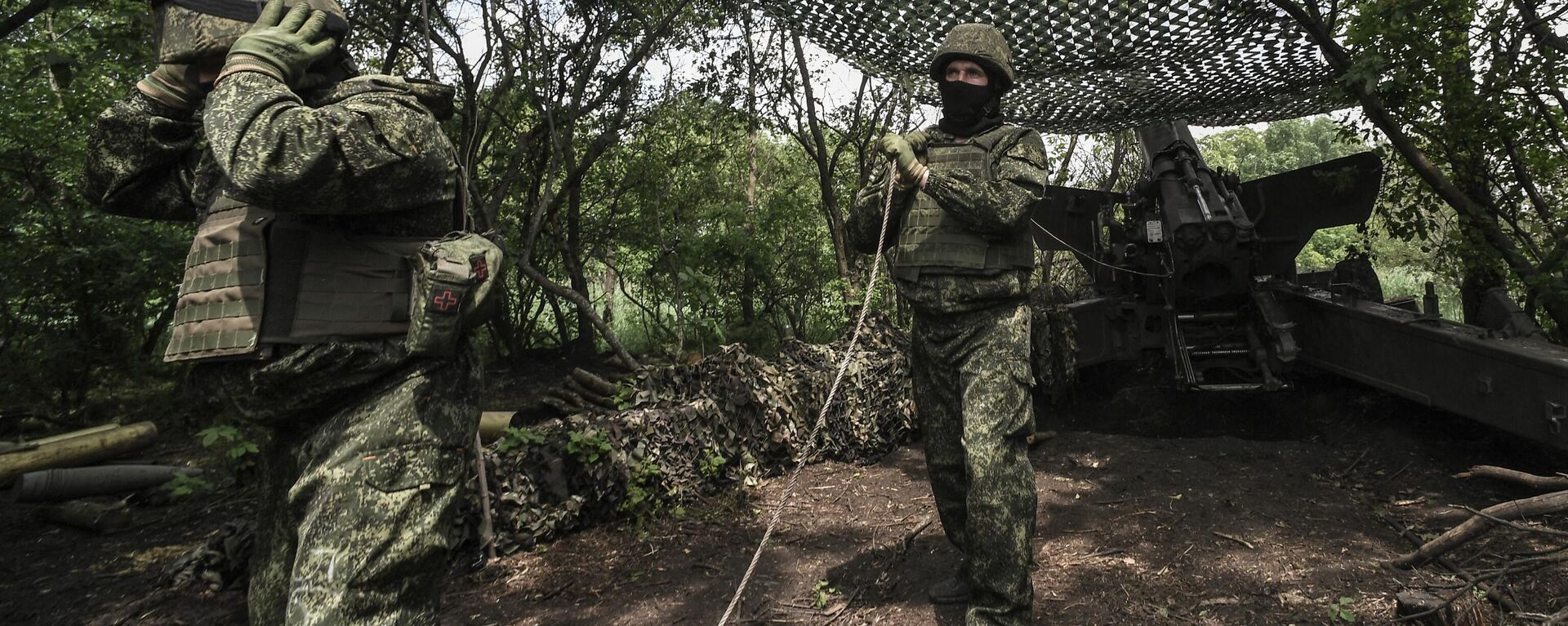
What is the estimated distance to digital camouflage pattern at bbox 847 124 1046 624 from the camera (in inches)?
115

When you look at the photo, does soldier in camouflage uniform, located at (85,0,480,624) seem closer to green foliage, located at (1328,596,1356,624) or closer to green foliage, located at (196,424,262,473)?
green foliage, located at (196,424,262,473)

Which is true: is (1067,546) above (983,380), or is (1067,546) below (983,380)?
below

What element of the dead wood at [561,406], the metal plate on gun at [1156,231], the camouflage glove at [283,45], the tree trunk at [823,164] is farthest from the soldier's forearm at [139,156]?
the tree trunk at [823,164]

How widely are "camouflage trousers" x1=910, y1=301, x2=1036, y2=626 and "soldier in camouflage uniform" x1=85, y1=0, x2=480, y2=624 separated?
1.71m

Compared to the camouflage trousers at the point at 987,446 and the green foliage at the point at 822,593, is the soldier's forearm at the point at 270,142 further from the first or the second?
the green foliage at the point at 822,593

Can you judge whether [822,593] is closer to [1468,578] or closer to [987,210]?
[987,210]

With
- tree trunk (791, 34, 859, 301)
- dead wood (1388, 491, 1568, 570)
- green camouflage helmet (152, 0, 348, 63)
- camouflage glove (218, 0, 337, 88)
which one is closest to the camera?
camouflage glove (218, 0, 337, 88)

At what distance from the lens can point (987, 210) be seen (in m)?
3.02

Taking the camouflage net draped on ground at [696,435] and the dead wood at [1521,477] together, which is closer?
the dead wood at [1521,477]

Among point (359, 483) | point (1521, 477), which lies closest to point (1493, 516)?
point (1521, 477)

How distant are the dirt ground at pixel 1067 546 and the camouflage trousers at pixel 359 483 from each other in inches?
54.1

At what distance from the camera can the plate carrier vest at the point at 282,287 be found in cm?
209

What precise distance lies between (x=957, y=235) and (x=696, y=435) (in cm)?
229

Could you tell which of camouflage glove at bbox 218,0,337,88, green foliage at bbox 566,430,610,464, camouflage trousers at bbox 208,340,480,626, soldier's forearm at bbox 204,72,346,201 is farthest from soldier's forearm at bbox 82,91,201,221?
green foliage at bbox 566,430,610,464
